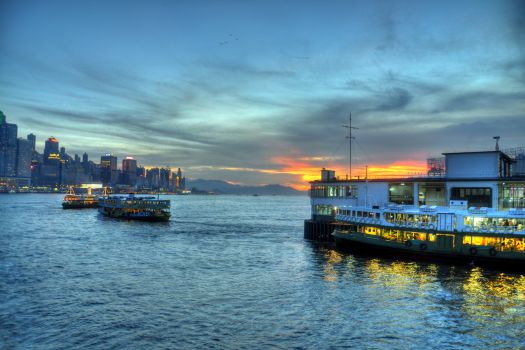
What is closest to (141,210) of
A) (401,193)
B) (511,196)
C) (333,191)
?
(333,191)

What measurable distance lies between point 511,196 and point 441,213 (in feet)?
53.2

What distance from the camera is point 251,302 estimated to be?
131 feet

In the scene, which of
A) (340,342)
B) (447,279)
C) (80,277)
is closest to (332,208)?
(447,279)

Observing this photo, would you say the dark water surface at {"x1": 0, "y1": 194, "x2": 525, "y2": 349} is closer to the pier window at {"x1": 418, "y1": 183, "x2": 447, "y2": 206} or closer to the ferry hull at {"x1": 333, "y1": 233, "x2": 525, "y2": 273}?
the ferry hull at {"x1": 333, "y1": 233, "x2": 525, "y2": 273}

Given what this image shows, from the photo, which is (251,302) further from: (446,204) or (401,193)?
(401,193)

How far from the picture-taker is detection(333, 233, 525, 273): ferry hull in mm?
53759

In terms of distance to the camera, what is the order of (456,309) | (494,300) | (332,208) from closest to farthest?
(456,309), (494,300), (332,208)

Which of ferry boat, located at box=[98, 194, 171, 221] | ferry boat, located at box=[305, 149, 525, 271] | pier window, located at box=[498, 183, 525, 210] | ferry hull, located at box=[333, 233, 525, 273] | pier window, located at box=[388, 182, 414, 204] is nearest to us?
ferry hull, located at box=[333, 233, 525, 273]

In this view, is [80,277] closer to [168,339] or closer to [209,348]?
[168,339]

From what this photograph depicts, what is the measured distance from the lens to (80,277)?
50.9 meters

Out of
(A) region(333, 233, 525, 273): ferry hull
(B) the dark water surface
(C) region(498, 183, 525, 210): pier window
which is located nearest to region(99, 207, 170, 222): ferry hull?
(B) the dark water surface

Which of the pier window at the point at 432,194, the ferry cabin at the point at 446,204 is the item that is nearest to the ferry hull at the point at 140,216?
the ferry cabin at the point at 446,204

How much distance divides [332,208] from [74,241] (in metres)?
53.5

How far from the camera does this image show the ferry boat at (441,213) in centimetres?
5566
